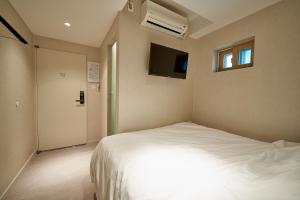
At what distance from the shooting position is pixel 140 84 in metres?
1.96

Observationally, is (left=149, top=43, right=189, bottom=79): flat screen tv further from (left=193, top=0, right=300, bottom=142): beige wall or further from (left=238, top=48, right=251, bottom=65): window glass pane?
(left=238, top=48, right=251, bottom=65): window glass pane

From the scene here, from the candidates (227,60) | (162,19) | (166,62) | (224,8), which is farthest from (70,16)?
(227,60)

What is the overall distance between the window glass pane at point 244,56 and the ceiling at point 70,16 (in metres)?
1.90

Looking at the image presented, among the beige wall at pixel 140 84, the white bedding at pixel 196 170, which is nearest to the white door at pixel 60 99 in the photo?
the beige wall at pixel 140 84

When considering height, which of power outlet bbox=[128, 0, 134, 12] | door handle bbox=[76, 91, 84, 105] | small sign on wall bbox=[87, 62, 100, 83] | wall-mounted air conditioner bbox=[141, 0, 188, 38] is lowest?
door handle bbox=[76, 91, 84, 105]

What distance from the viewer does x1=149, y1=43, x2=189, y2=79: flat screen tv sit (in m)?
1.88

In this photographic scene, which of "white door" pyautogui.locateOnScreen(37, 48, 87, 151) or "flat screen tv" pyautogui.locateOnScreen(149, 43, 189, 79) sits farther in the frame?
"white door" pyautogui.locateOnScreen(37, 48, 87, 151)

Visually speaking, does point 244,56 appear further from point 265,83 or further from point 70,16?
point 70,16

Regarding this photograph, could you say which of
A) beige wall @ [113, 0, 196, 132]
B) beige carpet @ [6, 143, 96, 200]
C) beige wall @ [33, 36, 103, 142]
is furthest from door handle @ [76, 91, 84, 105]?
beige wall @ [113, 0, 196, 132]

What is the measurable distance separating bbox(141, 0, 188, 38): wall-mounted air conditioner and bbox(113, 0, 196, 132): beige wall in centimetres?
13

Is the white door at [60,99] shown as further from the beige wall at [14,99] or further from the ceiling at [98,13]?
the ceiling at [98,13]

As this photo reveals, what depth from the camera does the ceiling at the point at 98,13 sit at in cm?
161

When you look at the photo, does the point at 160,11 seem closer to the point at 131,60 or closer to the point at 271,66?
the point at 131,60

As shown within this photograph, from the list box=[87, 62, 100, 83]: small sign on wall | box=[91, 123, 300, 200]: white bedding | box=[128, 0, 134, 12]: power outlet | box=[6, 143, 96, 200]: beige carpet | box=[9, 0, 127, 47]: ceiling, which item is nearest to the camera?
box=[91, 123, 300, 200]: white bedding
